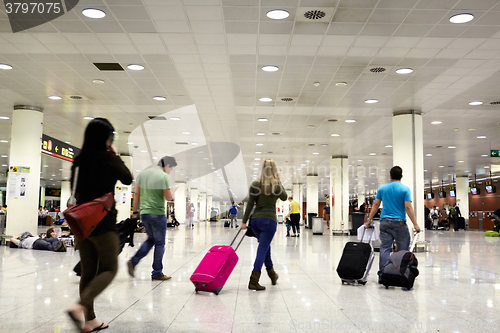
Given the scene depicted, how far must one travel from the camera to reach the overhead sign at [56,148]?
1416cm

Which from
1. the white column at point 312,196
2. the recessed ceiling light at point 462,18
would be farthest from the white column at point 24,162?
the white column at point 312,196

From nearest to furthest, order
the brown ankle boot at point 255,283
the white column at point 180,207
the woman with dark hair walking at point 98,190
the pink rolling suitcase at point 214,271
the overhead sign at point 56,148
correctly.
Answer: the woman with dark hair walking at point 98,190, the pink rolling suitcase at point 214,271, the brown ankle boot at point 255,283, the overhead sign at point 56,148, the white column at point 180,207

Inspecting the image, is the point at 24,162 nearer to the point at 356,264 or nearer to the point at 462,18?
the point at 356,264

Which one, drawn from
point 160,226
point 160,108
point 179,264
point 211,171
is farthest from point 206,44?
point 211,171

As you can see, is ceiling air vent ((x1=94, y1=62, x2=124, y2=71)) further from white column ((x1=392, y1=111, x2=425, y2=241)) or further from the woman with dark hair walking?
white column ((x1=392, y1=111, x2=425, y2=241))

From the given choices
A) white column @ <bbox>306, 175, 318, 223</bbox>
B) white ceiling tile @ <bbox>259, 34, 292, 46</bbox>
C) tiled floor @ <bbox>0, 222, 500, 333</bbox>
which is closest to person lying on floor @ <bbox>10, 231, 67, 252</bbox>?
tiled floor @ <bbox>0, 222, 500, 333</bbox>

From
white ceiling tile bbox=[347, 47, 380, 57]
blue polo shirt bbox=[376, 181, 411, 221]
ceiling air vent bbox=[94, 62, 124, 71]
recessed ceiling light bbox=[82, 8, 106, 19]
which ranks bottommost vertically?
blue polo shirt bbox=[376, 181, 411, 221]

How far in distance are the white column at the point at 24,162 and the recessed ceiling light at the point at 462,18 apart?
11.7m

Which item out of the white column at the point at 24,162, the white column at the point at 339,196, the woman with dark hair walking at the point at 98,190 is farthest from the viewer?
the white column at the point at 339,196

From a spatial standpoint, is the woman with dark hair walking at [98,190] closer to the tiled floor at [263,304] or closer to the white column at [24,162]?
the tiled floor at [263,304]

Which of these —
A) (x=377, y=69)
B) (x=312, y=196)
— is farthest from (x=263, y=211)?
(x=312, y=196)

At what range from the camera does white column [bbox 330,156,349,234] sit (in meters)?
23.2

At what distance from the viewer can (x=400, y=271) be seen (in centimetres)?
587

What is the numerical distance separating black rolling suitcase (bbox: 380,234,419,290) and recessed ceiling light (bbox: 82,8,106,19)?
19.2 ft
